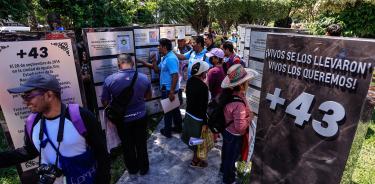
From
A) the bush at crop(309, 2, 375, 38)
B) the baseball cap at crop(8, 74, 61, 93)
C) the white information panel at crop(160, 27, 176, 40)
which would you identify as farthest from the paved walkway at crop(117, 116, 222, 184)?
the bush at crop(309, 2, 375, 38)

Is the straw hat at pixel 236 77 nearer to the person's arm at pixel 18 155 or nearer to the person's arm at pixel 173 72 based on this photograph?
the person's arm at pixel 173 72

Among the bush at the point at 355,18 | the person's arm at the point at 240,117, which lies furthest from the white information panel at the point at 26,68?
the bush at the point at 355,18

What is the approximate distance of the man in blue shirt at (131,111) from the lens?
4.01m

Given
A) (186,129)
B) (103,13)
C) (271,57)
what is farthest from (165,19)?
(271,57)

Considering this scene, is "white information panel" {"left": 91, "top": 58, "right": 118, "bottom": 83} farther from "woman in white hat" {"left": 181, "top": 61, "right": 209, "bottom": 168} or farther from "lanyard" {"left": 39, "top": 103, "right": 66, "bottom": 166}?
"lanyard" {"left": 39, "top": 103, "right": 66, "bottom": 166}

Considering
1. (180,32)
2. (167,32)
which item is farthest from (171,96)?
(180,32)

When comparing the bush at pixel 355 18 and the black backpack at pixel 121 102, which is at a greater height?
the bush at pixel 355 18

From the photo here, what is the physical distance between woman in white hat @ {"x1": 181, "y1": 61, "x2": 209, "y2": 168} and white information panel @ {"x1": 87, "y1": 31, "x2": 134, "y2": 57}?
6.55 ft

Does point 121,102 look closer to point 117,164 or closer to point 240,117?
point 117,164

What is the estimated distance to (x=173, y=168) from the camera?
4781 mm

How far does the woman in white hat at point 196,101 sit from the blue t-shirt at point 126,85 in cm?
71

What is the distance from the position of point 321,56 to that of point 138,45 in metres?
4.78

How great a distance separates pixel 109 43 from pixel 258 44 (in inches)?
A: 113

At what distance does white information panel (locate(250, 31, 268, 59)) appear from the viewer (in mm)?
4918
